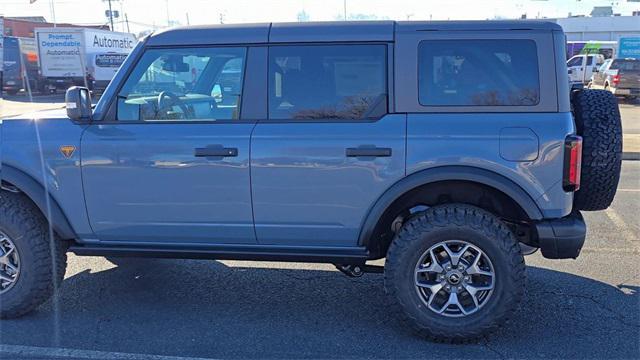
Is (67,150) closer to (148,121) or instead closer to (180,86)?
(148,121)

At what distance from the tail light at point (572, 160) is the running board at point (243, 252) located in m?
1.28

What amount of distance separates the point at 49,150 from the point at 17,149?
0.73 ft

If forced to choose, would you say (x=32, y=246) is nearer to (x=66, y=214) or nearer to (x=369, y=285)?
(x=66, y=214)

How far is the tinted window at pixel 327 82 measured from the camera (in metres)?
3.38

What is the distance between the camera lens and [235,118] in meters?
3.47

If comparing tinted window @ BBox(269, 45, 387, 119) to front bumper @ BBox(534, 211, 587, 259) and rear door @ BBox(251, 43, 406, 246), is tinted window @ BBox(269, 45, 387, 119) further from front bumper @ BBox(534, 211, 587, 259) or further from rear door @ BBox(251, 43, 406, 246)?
front bumper @ BBox(534, 211, 587, 259)

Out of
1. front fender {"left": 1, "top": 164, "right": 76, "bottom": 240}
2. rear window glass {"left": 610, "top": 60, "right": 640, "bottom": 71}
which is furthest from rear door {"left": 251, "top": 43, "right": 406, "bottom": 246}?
rear window glass {"left": 610, "top": 60, "right": 640, "bottom": 71}

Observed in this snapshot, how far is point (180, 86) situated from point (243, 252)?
119cm

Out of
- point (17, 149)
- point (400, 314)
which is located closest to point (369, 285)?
point (400, 314)

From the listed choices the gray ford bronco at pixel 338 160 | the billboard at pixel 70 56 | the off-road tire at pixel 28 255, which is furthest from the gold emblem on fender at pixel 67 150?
the billboard at pixel 70 56

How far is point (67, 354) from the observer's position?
3.26m

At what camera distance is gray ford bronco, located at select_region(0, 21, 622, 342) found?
10.7ft

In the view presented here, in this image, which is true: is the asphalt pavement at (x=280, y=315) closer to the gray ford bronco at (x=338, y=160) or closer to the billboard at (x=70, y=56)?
the gray ford bronco at (x=338, y=160)

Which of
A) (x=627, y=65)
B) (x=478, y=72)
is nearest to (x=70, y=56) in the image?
(x=627, y=65)
